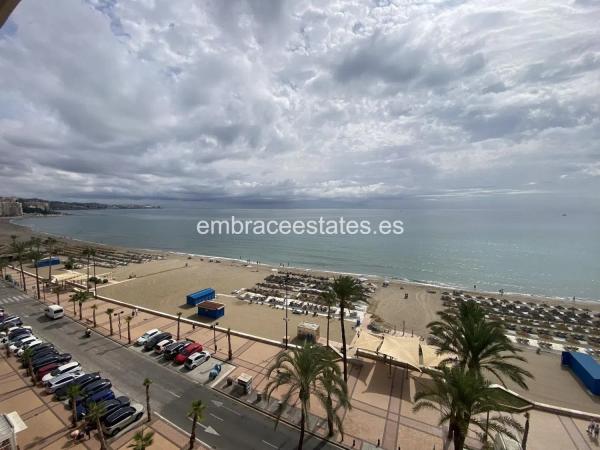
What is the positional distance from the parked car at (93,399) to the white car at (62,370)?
445 centimetres

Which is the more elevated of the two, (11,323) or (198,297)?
(11,323)

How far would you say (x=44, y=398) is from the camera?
20312 millimetres

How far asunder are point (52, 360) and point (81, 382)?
5.46 metres

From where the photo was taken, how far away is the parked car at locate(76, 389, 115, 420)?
725 inches

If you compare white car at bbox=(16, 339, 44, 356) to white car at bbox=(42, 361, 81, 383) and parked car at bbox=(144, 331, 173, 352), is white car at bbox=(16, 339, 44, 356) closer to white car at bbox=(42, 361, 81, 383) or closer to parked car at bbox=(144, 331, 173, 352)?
white car at bbox=(42, 361, 81, 383)

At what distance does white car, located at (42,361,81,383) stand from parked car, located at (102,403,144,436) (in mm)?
7708

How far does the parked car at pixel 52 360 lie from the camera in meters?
23.3

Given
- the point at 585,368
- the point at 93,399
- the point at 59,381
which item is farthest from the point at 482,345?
the point at 59,381

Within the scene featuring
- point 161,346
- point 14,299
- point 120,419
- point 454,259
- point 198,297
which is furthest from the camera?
point 454,259

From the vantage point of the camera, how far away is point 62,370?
22469 mm

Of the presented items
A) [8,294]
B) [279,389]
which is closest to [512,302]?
[279,389]

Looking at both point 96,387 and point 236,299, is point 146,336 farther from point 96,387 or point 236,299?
point 236,299

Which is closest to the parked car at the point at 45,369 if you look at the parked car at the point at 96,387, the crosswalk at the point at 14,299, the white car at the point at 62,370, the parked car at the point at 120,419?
the white car at the point at 62,370

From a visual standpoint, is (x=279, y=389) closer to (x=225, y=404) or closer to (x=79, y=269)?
(x=225, y=404)
